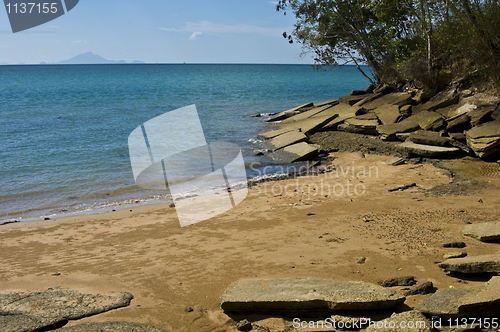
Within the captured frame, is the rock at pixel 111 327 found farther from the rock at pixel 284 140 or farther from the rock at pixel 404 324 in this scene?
the rock at pixel 284 140

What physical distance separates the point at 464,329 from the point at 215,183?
697 cm

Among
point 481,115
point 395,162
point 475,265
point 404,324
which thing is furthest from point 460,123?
point 404,324

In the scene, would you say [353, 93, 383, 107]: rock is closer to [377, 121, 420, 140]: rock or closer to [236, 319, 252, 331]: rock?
[377, 121, 420, 140]: rock

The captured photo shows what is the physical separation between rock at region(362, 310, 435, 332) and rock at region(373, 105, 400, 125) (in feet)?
29.6

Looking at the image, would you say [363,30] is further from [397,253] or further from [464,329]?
[464,329]

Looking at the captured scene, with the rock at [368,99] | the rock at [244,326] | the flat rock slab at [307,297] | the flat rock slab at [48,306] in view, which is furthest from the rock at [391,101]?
Answer: the flat rock slab at [48,306]

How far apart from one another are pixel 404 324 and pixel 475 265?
1.20m

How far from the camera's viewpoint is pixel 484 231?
4.52 metres

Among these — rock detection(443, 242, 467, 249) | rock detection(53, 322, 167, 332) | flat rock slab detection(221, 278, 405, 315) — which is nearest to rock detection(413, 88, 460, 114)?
rock detection(443, 242, 467, 249)

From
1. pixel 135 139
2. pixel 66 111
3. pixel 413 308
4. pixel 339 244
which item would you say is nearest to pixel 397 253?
pixel 339 244

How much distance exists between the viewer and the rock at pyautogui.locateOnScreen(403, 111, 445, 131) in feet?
31.6

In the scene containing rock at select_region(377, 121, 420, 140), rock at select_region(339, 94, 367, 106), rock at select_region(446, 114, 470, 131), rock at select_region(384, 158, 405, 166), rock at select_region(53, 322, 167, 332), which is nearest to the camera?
rock at select_region(53, 322, 167, 332)

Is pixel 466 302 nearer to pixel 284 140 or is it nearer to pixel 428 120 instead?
pixel 428 120

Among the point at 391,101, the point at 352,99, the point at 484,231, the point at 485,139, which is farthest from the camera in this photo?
the point at 352,99
